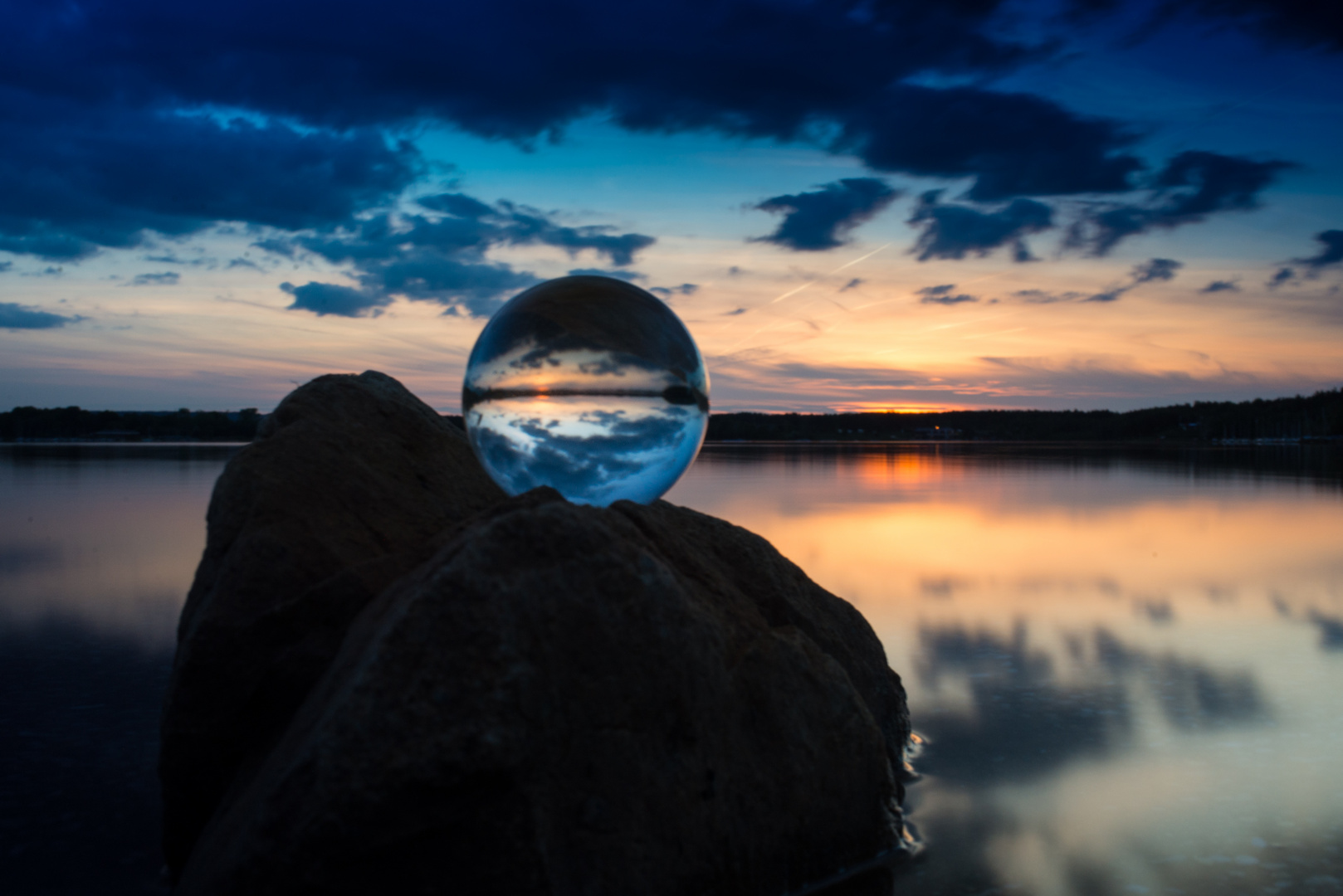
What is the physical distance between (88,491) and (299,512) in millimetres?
23255

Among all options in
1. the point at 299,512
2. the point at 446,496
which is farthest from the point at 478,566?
the point at 446,496

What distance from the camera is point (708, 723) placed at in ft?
11.2

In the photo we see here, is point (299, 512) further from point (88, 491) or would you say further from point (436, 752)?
point (88, 491)

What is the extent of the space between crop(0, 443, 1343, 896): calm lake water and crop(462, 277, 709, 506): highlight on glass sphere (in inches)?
94.6

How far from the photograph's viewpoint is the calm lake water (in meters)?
4.01

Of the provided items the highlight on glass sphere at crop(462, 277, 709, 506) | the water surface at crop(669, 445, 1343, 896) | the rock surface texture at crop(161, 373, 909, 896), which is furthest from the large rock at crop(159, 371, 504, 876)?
the water surface at crop(669, 445, 1343, 896)

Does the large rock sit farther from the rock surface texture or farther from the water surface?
the water surface

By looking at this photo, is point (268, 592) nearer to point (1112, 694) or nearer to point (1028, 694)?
point (1028, 694)

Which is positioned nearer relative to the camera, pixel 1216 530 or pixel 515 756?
pixel 515 756

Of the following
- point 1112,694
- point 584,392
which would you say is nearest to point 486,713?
point 584,392

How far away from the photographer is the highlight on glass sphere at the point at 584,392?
4461mm

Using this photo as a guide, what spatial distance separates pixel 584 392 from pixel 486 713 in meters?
2.03

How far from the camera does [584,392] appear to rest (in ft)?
14.5

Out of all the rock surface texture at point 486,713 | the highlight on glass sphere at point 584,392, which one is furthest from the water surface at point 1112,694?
the highlight on glass sphere at point 584,392
